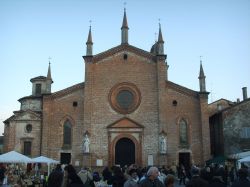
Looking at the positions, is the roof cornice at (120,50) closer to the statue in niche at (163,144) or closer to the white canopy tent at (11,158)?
the statue in niche at (163,144)

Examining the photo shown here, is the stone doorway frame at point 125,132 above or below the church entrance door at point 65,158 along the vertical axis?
Result: above

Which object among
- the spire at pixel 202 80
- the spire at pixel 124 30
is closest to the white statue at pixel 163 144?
the spire at pixel 202 80

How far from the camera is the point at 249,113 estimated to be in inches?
1380

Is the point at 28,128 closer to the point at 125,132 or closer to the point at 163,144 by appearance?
the point at 125,132

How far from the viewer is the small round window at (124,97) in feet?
113

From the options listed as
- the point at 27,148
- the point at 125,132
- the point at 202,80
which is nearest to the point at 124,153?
the point at 125,132

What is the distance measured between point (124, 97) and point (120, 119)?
232 centimetres

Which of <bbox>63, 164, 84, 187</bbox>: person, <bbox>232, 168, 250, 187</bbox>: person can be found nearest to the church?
<bbox>232, 168, 250, 187</bbox>: person

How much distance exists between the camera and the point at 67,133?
34.0m

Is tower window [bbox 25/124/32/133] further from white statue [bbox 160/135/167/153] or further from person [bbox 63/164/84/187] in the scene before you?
person [bbox 63/164/84/187]

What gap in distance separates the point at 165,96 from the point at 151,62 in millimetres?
3788

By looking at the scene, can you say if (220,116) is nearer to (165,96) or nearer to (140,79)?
(165,96)

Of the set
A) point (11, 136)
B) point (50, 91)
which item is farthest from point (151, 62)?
point (11, 136)

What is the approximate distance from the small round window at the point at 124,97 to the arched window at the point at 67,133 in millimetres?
4598
